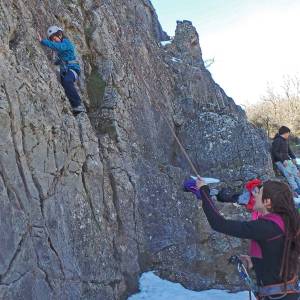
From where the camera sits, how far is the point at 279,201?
3.93 metres

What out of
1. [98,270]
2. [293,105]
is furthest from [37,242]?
[293,105]

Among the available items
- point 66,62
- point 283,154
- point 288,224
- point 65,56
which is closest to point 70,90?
point 66,62

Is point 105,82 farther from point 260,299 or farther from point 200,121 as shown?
point 260,299

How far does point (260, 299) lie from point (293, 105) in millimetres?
38882

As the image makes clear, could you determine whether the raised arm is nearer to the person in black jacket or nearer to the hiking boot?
the hiking boot

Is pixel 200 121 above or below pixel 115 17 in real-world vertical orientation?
below

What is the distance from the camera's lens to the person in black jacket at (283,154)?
13.0m

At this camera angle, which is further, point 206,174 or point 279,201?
point 206,174

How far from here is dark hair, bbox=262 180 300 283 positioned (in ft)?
12.7

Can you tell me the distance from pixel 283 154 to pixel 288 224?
32.4 feet

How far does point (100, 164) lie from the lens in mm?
8281

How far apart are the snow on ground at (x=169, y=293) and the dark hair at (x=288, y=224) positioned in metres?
4.48

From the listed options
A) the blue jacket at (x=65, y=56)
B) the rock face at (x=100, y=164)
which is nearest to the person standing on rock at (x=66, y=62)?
the blue jacket at (x=65, y=56)

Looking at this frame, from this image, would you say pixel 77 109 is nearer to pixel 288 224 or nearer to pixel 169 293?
pixel 169 293
